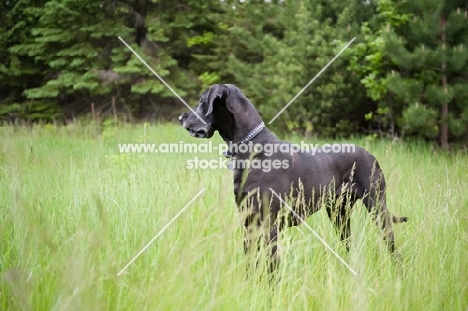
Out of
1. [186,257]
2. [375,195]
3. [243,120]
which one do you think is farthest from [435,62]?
[186,257]

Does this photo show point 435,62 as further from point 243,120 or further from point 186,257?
point 186,257

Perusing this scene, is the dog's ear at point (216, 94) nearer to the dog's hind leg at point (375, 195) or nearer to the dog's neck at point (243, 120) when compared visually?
the dog's neck at point (243, 120)

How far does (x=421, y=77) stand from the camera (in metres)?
8.22

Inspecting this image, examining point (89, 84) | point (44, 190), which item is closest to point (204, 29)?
point (89, 84)

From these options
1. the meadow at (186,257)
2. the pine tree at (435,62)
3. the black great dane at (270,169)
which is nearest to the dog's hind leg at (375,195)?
the black great dane at (270,169)

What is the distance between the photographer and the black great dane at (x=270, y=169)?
302cm

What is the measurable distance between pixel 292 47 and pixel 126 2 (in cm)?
631

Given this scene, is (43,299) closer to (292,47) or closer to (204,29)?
(292,47)

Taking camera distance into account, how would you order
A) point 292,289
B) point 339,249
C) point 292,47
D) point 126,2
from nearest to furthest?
point 292,289 < point 339,249 < point 292,47 < point 126,2

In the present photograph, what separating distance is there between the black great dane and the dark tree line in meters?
4.72

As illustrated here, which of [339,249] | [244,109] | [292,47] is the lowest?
[339,249]

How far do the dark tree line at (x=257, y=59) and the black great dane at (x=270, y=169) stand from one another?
472 cm

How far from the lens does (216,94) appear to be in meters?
3.05

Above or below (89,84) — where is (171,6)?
above
